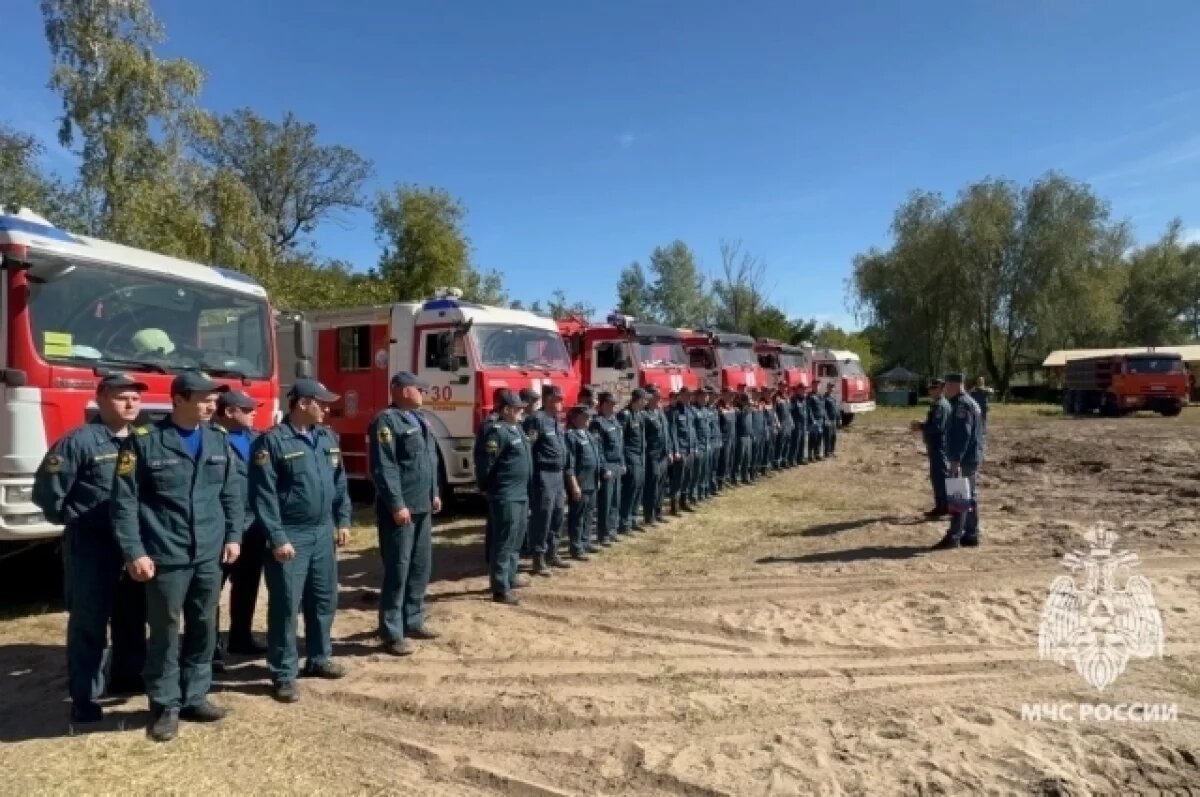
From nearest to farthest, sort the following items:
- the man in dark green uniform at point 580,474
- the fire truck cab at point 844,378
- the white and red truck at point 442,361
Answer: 1. the man in dark green uniform at point 580,474
2. the white and red truck at point 442,361
3. the fire truck cab at point 844,378

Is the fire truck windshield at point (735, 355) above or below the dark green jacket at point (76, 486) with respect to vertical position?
above

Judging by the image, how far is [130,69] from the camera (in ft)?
51.9

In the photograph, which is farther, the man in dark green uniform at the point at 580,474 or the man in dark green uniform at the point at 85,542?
the man in dark green uniform at the point at 580,474

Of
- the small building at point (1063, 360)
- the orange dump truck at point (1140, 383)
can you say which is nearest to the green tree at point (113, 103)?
the orange dump truck at point (1140, 383)

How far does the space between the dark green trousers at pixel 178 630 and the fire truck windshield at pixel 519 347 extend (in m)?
5.73

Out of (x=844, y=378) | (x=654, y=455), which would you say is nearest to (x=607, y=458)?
(x=654, y=455)

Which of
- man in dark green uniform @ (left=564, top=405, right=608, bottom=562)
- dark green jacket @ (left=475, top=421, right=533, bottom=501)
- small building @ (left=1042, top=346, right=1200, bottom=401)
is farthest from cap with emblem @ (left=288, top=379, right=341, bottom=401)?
small building @ (left=1042, top=346, right=1200, bottom=401)

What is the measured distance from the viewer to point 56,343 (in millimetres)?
5617

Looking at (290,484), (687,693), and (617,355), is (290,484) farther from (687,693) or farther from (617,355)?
(617,355)

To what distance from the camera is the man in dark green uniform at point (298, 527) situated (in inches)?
174

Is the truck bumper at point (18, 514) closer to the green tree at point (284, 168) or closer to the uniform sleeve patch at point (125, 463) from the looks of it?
the uniform sleeve patch at point (125, 463)

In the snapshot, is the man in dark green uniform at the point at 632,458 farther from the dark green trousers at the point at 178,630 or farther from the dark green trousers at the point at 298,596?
the dark green trousers at the point at 178,630

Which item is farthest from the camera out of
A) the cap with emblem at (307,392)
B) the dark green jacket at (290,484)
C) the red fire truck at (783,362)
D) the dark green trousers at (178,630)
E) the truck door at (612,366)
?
the red fire truck at (783,362)
